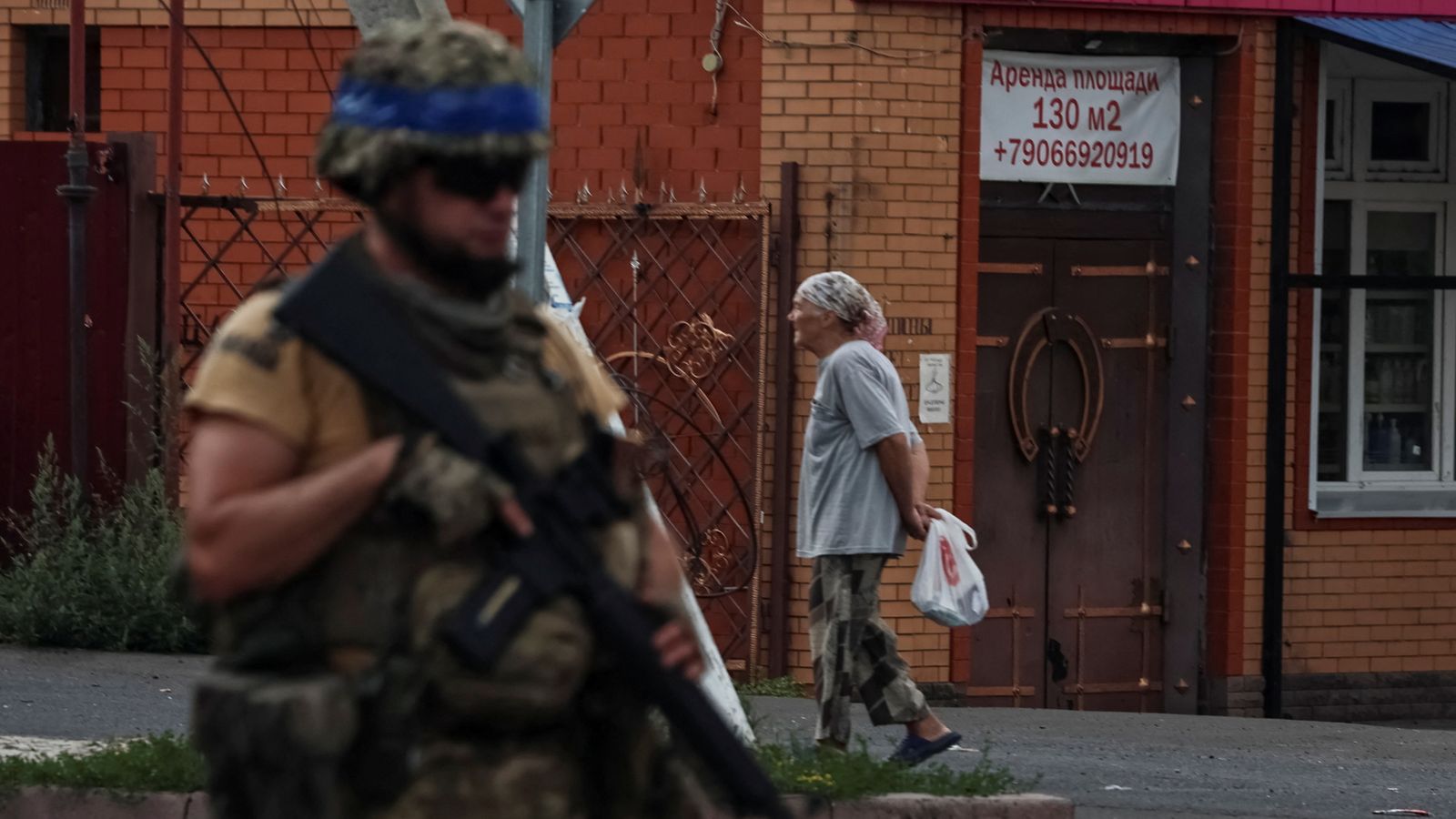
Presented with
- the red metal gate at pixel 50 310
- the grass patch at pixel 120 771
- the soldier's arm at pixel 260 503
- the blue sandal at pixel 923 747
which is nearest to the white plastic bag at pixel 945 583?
the blue sandal at pixel 923 747

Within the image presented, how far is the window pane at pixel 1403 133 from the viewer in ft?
35.6

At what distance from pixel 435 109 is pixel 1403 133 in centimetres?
895

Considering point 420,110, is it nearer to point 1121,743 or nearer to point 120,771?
point 120,771

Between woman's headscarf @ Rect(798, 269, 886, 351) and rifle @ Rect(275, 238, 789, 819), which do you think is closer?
rifle @ Rect(275, 238, 789, 819)

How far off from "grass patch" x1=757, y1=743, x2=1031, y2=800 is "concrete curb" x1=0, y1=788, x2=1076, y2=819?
0.18ft

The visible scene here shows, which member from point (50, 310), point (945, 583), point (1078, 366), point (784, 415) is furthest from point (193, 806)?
point (1078, 366)

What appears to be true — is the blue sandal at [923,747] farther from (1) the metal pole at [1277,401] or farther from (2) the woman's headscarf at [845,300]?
(1) the metal pole at [1277,401]

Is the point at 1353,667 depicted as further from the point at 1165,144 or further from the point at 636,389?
the point at 636,389

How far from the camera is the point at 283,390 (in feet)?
8.98

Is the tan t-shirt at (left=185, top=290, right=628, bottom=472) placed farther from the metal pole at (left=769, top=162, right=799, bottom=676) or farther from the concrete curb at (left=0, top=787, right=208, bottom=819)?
the metal pole at (left=769, top=162, right=799, bottom=676)

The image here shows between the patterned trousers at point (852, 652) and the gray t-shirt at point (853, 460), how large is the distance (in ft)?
0.23

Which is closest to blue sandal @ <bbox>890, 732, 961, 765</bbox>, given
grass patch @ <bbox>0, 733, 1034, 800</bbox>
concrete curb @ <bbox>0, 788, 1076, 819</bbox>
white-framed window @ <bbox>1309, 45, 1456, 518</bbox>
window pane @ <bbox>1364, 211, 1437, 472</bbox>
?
grass patch @ <bbox>0, 733, 1034, 800</bbox>

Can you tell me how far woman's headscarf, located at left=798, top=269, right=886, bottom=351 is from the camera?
23.7ft

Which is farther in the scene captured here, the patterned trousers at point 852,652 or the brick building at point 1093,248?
the brick building at point 1093,248
